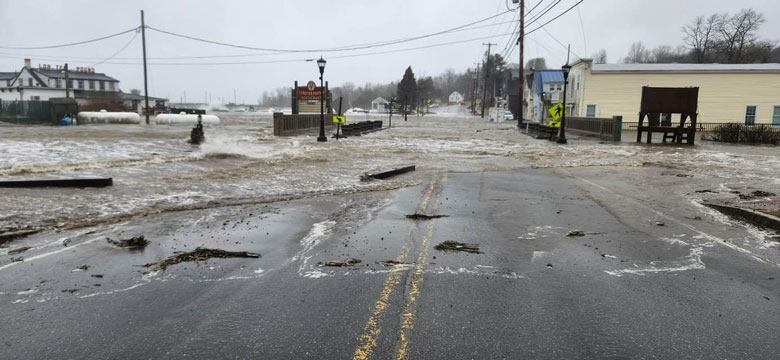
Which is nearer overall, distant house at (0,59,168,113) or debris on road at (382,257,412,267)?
debris on road at (382,257,412,267)

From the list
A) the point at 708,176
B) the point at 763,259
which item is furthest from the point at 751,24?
the point at 763,259

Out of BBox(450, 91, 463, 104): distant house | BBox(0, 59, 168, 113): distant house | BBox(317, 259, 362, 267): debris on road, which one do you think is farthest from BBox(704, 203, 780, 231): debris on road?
BBox(450, 91, 463, 104): distant house

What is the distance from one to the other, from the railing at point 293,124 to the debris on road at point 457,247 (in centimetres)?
2328

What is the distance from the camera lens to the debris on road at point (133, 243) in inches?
249

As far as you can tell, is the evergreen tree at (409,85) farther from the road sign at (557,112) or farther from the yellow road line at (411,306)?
the yellow road line at (411,306)

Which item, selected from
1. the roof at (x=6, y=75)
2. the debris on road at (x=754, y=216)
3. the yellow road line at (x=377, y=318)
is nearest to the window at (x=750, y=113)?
the debris on road at (x=754, y=216)

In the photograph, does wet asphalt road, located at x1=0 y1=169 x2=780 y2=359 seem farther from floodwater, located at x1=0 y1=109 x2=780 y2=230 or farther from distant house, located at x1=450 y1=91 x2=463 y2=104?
distant house, located at x1=450 y1=91 x2=463 y2=104

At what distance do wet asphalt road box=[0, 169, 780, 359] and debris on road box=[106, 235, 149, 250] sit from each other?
16 cm

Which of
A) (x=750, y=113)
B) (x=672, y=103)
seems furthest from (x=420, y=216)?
(x=750, y=113)

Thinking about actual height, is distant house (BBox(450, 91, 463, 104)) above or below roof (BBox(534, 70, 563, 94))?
above

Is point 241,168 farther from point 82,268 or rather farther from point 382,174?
point 82,268

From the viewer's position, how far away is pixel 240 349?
11.8 ft

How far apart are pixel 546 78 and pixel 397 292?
62.7 metres

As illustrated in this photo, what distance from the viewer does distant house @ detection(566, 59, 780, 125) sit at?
43094mm
